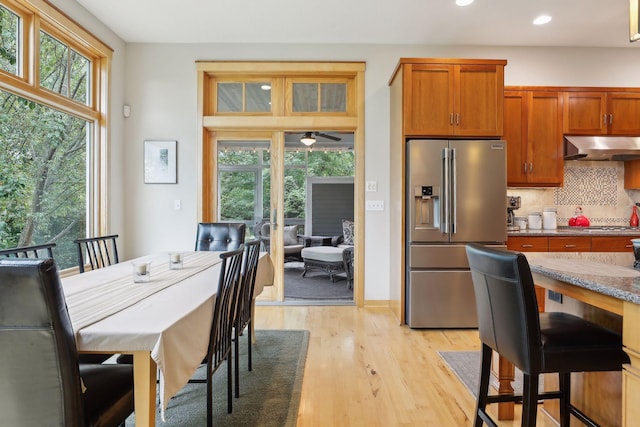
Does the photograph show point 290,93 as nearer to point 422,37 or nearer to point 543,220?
point 422,37

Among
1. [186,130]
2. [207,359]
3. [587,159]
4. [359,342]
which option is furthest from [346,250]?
[207,359]

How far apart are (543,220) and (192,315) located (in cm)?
396

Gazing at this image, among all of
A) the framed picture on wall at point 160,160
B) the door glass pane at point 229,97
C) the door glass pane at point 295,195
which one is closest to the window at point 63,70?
the framed picture on wall at point 160,160

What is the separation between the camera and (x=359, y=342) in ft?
9.67

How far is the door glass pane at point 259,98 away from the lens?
405cm

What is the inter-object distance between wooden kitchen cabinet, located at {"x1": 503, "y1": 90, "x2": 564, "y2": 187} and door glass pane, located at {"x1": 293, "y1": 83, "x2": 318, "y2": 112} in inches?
80.9

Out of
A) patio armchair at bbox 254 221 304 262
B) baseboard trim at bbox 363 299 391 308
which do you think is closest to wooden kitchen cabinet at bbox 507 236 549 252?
baseboard trim at bbox 363 299 391 308

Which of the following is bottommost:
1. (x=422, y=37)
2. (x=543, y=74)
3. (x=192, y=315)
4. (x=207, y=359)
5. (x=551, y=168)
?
(x=207, y=359)

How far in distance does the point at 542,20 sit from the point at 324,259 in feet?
12.8

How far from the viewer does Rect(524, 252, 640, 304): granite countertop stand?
1.10m

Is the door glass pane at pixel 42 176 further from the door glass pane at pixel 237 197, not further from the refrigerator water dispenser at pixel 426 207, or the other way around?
the refrigerator water dispenser at pixel 426 207

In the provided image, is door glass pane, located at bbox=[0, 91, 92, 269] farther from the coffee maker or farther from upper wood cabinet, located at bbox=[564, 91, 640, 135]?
upper wood cabinet, located at bbox=[564, 91, 640, 135]

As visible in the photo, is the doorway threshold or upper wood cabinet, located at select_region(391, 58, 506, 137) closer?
upper wood cabinet, located at select_region(391, 58, 506, 137)

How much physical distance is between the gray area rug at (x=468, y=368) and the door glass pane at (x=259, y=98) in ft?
10.2
